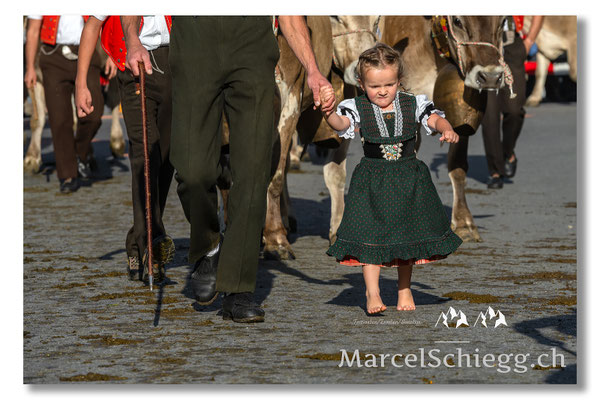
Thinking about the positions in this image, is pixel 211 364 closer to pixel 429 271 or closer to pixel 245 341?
pixel 245 341

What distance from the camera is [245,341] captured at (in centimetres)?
592

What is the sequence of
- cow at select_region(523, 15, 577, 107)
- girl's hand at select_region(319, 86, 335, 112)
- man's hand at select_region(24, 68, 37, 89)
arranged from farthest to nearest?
cow at select_region(523, 15, 577, 107) → man's hand at select_region(24, 68, 37, 89) → girl's hand at select_region(319, 86, 335, 112)

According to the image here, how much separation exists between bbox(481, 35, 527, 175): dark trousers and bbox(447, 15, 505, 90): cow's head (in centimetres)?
353

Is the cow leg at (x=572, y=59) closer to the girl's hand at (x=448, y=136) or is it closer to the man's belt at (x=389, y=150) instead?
the man's belt at (x=389, y=150)

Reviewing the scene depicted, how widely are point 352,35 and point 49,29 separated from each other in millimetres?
4203

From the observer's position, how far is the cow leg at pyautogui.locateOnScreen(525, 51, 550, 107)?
85.9ft

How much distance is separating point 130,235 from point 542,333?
109 inches

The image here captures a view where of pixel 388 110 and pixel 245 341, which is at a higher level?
pixel 388 110

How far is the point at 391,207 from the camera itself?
6.55 meters

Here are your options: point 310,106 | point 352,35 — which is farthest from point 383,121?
point 310,106

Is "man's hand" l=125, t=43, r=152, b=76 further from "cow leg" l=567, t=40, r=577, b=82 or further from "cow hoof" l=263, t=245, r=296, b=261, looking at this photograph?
"cow leg" l=567, t=40, r=577, b=82

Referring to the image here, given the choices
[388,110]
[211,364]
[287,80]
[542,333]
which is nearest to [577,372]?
[542,333]

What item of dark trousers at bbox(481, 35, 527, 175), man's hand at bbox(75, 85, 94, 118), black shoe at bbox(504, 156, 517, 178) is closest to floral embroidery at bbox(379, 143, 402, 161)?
man's hand at bbox(75, 85, 94, 118)

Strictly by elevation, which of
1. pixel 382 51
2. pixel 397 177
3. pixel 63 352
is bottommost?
pixel 63 352
